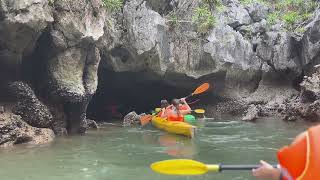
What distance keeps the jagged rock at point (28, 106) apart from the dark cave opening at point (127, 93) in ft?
17.7

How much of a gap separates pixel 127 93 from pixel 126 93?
0.04 m

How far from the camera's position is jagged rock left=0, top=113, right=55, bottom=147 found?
9.18 metres

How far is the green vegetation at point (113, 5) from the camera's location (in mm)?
12595

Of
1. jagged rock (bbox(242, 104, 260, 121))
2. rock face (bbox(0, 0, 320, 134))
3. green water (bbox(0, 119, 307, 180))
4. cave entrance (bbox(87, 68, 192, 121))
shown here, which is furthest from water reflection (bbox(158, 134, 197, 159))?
cave entrance (bbox(87, 68, 192, 121))

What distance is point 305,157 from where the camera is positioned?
2.21 metres

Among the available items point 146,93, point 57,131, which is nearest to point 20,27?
point 57,131

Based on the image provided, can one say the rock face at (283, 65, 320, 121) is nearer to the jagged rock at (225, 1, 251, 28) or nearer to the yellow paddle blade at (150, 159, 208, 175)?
the jagged rock at (225, 1, 251, 28)

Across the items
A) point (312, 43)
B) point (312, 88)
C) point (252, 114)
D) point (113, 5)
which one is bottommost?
point (252, 114)

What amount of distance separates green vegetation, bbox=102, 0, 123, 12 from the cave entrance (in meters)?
2.80

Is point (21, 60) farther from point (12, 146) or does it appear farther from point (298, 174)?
point (298, 174)

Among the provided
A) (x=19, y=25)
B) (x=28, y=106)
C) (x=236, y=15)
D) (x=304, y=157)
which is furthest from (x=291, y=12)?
(x=304, y=157)

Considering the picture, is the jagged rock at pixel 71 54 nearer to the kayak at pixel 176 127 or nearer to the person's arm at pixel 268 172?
the kayak at pixel 176 127

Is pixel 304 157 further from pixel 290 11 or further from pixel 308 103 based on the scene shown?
pixel 290 11

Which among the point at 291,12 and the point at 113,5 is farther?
the point at 291,12
